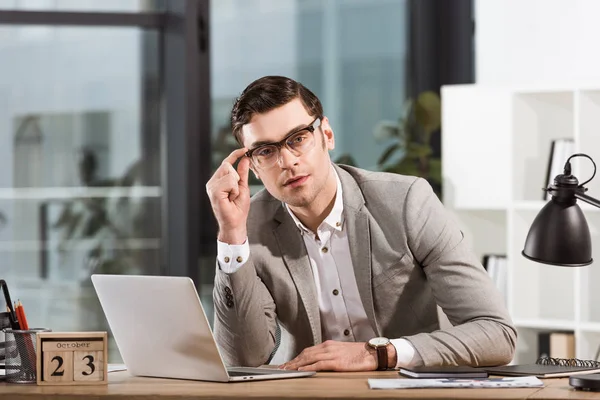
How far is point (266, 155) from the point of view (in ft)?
7.99

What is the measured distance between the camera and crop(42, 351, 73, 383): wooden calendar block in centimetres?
196

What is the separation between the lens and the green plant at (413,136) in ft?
15.2

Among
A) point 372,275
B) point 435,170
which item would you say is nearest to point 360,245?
point 372,275

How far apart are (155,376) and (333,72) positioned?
10.9ft

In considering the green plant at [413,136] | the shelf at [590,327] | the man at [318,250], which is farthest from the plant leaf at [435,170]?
the man at [318,250]

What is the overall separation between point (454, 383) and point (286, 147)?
2.75 feet

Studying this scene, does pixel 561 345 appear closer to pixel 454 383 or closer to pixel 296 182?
pixel 296 182

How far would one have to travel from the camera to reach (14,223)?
4.80 m

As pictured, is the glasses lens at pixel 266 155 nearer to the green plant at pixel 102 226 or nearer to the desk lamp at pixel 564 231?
the desk lamp at pixel 564 231

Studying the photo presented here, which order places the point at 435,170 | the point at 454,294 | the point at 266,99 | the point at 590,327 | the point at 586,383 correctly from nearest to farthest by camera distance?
the point at 586,383, the point at 454,294, the point at 266,99, the point at 590,327, the point at 435,170

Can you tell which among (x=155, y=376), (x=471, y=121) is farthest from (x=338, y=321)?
(x=471, y=121)

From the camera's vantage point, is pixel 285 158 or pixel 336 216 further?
pixel 336 216

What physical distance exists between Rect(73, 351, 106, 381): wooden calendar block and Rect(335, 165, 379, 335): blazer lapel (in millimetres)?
800

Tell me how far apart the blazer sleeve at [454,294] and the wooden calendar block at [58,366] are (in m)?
0.75
